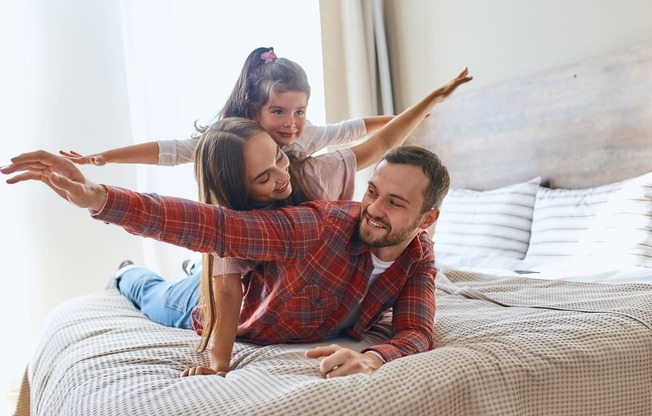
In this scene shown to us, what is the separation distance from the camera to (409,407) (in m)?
1.03

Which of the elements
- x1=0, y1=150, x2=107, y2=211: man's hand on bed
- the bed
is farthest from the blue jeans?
x1=0, y1=150, x2=107, y2=211: man's hand on bed

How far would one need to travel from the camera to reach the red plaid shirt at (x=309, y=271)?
1.25 m

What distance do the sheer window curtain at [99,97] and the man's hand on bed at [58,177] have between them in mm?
2257

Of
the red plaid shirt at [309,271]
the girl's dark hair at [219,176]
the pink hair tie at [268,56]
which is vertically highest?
the pink hair tie at [268,56]

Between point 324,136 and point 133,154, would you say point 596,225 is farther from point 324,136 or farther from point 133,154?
point 133,154

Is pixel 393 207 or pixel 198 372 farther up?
pixel 393 207

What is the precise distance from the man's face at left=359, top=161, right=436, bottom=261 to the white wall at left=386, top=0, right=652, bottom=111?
1509 mm

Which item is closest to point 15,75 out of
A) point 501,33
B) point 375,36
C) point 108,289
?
point 108,289

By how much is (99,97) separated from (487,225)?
2122 millimetres

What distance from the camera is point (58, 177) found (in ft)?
3.40

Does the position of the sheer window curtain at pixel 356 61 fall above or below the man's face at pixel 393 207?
above

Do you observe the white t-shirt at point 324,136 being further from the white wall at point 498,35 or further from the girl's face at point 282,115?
the white wall at point 498,35

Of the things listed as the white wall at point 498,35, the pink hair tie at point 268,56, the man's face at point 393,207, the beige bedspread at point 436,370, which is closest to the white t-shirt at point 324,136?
the pink hair tie at point 268,56

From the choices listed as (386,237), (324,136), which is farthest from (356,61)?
(386,237)
